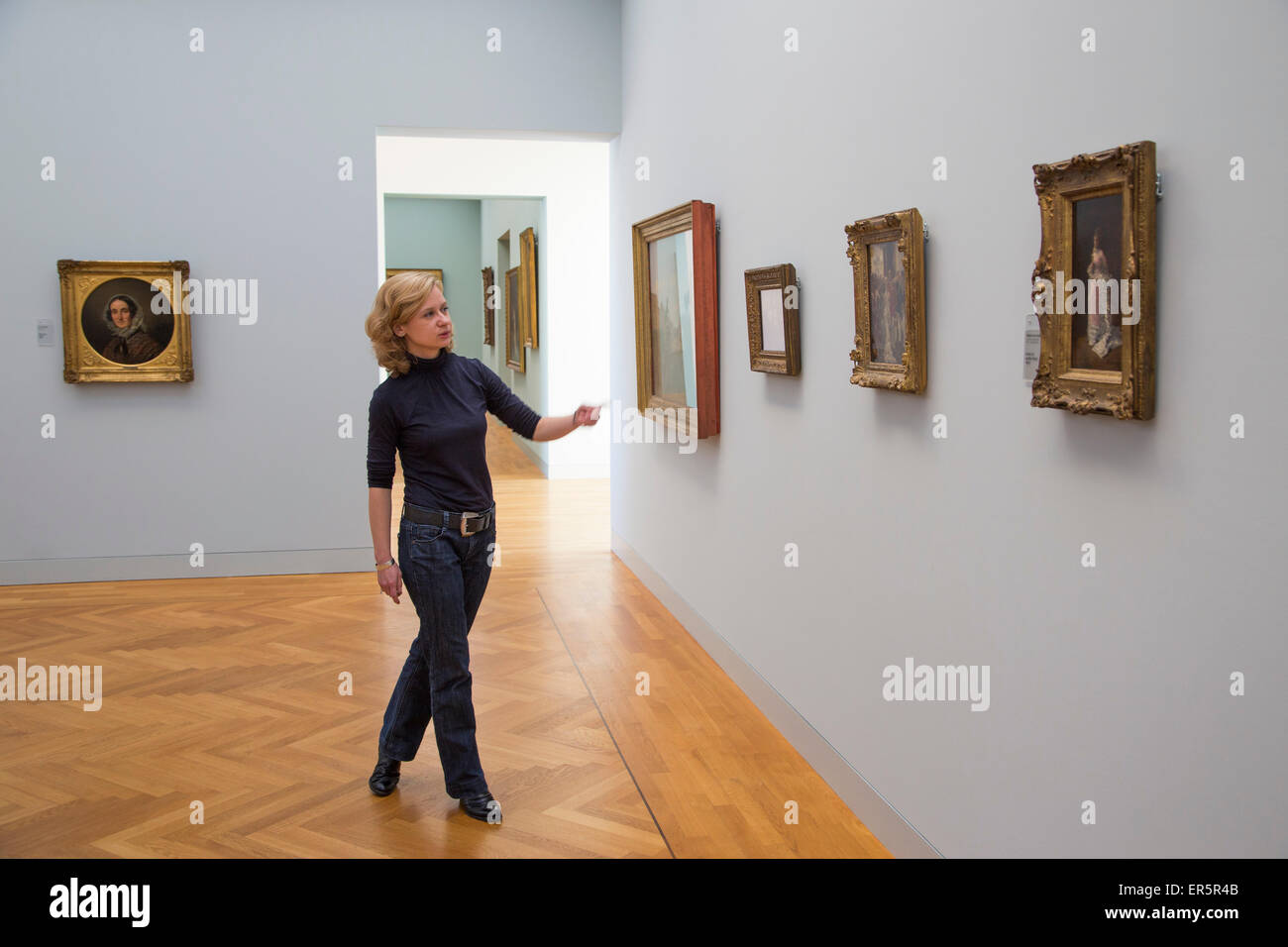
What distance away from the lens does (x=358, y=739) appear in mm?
6043

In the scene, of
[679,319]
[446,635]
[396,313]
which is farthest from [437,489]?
[679,319]

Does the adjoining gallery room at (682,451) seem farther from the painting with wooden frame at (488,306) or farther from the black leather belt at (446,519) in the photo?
→ the painting with wooden frame at (488,306)

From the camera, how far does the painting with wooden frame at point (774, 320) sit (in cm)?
573

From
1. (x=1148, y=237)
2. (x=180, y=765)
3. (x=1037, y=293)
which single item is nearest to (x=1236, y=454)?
(x=1148, y=237)

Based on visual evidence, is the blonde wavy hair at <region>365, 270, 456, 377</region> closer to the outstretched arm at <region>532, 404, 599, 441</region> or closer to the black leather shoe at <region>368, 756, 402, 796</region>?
the outstretched arm at <region>532, 404, 599, 441</region>

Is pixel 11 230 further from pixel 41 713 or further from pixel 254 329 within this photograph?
pixel 41 713

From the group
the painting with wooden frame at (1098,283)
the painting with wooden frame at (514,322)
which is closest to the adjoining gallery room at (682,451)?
the painting with wooden frame at (1098,283)

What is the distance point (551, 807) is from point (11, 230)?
7.44 m

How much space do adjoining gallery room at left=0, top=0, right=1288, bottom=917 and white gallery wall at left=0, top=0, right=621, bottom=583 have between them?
4 centimetres

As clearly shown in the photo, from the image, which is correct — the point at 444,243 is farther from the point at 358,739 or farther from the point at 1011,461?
the point at 1011,461

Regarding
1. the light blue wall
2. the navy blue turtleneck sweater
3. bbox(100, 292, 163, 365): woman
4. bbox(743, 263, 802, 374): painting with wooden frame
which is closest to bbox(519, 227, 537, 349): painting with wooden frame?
bbox(100, 292, 163, 365): woman

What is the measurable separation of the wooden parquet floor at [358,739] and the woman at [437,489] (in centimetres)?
50

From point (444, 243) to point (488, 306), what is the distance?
2.92 metres
